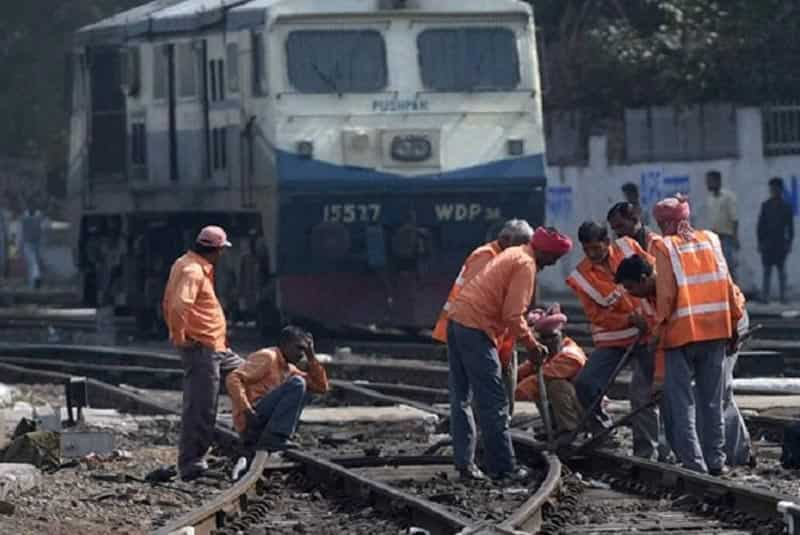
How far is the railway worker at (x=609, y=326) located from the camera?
14.0 metres

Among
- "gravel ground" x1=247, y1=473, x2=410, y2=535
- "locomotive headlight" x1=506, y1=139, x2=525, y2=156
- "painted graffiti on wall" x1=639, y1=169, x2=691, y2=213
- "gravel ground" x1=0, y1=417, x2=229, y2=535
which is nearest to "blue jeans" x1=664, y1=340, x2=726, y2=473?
"gravel ground" x1=247, y1=473, x2=410, y2=535

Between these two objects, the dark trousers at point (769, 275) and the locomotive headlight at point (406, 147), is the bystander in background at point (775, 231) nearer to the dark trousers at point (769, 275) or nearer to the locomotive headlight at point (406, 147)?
the dark trousers at point (769, 275)

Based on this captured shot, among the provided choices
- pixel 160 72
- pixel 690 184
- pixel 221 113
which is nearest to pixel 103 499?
pixel 221 113

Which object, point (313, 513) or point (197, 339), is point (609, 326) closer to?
point (197, 339)

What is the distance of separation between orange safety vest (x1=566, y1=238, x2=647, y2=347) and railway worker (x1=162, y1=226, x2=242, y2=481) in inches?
82.5

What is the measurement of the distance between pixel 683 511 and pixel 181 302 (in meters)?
3.40

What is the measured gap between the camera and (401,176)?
23.8 metres

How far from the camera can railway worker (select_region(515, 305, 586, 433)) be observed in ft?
46.8

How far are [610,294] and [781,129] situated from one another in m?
18.7

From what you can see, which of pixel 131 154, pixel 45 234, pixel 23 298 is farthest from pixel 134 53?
pixel 45 234

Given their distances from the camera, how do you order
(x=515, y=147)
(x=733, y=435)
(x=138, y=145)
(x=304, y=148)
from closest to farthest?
(x=733, y=435) → (x=304, y=148) → (x=515, y=147) → (x=138, y=145)

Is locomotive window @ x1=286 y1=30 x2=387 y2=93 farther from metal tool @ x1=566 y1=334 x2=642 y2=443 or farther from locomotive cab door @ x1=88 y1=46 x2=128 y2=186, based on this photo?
metal tool @ x1=566 y1=334 x2=642 y2=443

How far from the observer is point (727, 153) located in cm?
3259

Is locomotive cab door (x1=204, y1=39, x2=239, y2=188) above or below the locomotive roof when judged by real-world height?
below
